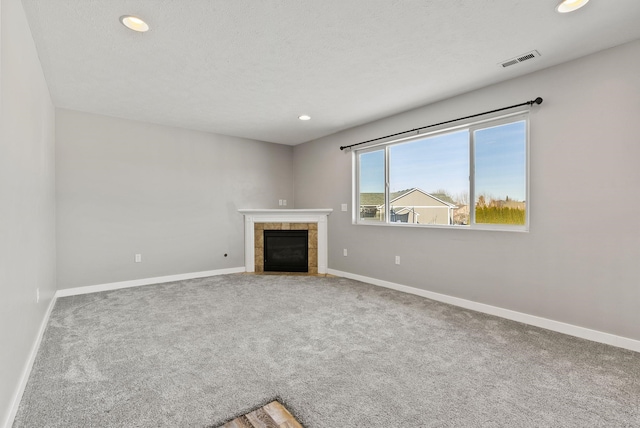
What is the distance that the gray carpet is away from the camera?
1.65m

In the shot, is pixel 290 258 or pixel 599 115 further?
pixel 290 258

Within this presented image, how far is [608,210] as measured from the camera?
2.54 m

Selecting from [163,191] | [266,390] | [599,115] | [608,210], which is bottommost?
[266,390]

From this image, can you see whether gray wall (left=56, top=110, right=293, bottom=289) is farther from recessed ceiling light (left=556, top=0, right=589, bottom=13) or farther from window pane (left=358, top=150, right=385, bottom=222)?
recessed ceiling light (left=556, top=0, right=589, bottom=13)

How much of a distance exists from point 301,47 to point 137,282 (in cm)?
395

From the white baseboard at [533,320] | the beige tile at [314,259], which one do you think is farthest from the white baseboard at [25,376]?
the white baseboard at [533,320]

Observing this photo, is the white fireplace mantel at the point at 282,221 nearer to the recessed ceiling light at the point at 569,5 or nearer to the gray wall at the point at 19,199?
the gray wall at the point at 19,199

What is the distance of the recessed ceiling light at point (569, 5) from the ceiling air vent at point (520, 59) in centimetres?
56

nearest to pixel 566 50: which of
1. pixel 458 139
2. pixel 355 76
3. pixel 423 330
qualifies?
pixel 458 139

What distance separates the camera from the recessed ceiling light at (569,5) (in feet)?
6.42

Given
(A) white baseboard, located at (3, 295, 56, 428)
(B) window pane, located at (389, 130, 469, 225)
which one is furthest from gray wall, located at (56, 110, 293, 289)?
(B) window pane, located at (389, 130, 469, 225)

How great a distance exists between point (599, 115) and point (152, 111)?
481 cm

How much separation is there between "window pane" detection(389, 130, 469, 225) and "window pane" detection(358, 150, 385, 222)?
0.18 m

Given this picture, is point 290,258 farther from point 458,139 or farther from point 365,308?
point 458,139
